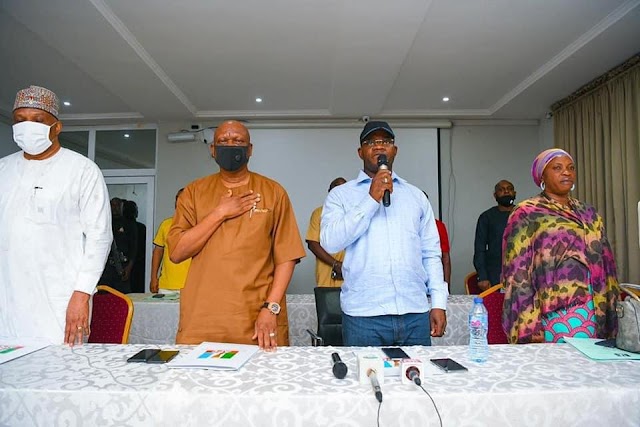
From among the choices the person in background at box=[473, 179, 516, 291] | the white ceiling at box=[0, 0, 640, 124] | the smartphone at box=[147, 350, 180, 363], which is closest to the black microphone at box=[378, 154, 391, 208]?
the smartphone at box=[147, 350, 180, 363]

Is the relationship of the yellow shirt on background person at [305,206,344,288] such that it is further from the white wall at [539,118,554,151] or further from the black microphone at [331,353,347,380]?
the white wall at [539,118,554,151]

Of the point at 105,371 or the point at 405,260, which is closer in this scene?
the point at 105,371

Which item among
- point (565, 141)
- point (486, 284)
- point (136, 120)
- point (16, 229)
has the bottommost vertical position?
point (486, 284)

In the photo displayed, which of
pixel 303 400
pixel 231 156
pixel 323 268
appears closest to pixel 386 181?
pixel 231 156

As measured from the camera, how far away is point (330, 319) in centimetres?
206

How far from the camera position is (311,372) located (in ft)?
3.62

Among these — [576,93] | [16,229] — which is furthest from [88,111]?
[576,93]

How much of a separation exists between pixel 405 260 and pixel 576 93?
4156 mm

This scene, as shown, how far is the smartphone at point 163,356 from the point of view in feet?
3.81

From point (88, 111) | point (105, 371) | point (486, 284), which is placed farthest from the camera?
point (88, 111)

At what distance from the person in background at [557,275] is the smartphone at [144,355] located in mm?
1340

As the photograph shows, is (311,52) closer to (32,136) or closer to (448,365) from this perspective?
(32,136)

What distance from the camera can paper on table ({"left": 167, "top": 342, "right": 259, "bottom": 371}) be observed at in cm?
112

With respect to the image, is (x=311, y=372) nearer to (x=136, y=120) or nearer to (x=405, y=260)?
(x=405, y=260)
